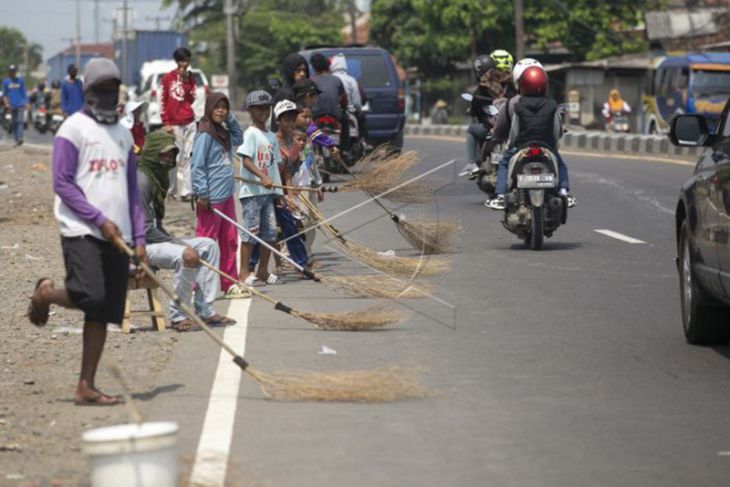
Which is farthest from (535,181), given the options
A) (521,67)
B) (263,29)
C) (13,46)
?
(13,46)

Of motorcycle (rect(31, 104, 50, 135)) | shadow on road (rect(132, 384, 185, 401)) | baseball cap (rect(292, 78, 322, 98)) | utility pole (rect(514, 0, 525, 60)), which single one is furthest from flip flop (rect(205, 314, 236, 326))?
motorcycle (rect(31, 104, 50, 135))

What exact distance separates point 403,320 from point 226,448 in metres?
4.26

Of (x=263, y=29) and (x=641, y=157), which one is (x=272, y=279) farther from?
(x=263, y=29)

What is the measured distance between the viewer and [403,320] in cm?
1126

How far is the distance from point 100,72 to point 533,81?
785 cm

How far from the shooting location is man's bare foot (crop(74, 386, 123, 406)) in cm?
831

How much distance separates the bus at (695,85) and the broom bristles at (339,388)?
35155 mm

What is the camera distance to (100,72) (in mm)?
8344

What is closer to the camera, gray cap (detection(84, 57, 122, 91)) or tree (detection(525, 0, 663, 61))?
gray cap (detection(84, 57, 122, 91))

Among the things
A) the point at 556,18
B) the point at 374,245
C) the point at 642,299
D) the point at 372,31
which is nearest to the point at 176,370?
the point at 642,299

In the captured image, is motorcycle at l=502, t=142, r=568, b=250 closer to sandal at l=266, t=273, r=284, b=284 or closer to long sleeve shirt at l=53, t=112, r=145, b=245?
sandal at l=266, t=273, r=284, b=284

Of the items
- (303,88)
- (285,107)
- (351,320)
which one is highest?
(303,88)

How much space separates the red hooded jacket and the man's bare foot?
1291 centimetres

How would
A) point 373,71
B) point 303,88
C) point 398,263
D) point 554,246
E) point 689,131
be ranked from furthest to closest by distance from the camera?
point 373,71 < point 554,246 < point 303,88 < point 398,263 < point 689,131
